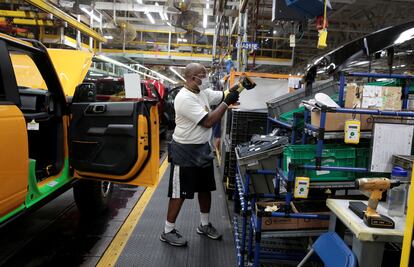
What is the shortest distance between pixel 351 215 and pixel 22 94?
333 cm

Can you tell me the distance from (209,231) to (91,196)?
1.56 metres

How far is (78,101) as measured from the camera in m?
3.72

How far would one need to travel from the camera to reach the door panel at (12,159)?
231 centimetres

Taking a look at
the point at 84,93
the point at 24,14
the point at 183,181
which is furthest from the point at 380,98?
the point at 24,14

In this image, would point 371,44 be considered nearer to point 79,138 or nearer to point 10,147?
point 10,147

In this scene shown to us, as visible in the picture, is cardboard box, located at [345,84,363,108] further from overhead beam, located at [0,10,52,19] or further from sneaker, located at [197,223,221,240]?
overhead beam, located at [0,10,52,19]

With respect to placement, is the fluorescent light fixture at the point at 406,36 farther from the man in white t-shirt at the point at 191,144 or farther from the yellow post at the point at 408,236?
the man in white t-shirt at the point at 191,144

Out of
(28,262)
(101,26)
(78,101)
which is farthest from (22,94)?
(101,26)

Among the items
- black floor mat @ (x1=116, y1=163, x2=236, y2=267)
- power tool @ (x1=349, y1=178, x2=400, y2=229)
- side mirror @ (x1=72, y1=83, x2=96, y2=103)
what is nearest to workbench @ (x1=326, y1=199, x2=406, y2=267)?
power tool @ (x1=349, y1=178, x2=400, y2=229)

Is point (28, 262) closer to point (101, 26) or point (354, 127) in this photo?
point (354, 127)

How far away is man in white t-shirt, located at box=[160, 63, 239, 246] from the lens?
347cm

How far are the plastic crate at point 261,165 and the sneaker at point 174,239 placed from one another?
935 mm

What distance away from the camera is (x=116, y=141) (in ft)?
11.1

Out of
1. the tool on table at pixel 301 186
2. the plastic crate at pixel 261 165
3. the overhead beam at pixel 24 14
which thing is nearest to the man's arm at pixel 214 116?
the plastic crate at pixel 261 165
